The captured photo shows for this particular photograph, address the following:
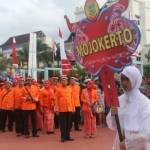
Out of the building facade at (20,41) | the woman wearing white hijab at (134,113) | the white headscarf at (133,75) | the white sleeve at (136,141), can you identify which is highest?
the building facade at (20,41)

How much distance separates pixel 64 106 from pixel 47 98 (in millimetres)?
2458

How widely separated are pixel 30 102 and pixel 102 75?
8570mm

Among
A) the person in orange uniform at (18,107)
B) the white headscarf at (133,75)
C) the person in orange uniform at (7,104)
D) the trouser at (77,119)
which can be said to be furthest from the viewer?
the person in orange uniform at (7,104)

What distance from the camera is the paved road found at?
36.8 feet

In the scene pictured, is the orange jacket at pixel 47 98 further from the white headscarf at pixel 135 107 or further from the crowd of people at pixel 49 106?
the white headscarf at pixel 135 107

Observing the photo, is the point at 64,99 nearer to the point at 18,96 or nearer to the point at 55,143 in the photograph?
the point at 55,143

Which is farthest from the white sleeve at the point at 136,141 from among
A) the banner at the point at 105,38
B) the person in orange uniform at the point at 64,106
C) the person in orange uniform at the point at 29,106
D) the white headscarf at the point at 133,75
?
the person in orange uniform at the point at 29,106

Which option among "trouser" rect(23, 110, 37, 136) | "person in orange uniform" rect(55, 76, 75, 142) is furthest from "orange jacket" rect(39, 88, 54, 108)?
"person in orange uniform" rect(55, 76, 75, 142)

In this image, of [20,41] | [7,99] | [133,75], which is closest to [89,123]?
[7,99]

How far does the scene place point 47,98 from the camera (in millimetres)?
14641

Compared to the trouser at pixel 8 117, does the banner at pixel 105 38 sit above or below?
above

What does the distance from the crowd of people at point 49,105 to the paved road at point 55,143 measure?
12.6 inches

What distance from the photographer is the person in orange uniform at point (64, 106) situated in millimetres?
12266

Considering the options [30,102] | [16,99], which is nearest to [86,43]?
[30,102]
